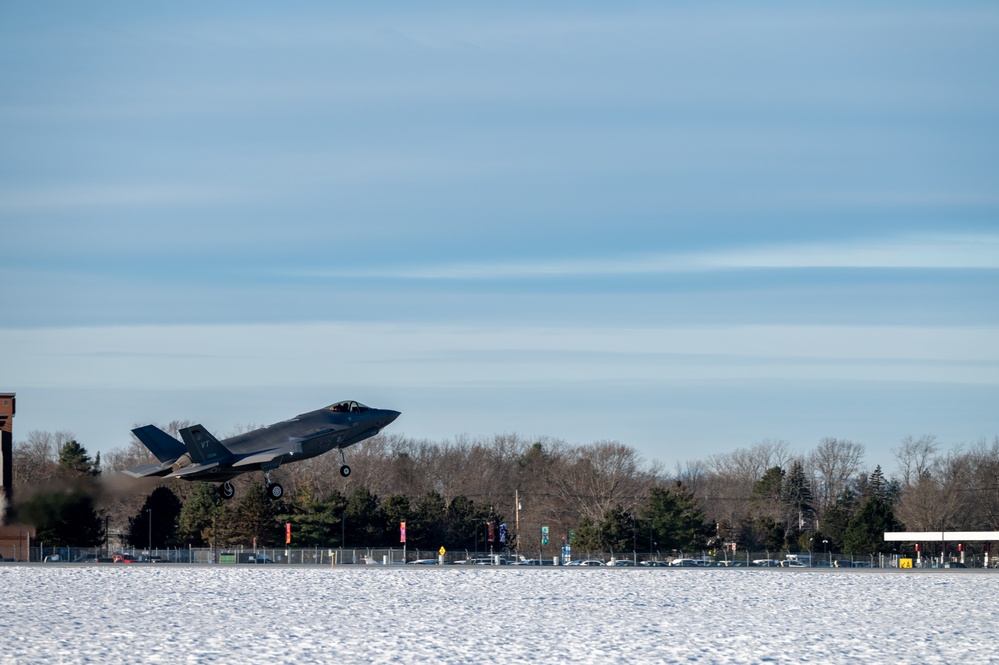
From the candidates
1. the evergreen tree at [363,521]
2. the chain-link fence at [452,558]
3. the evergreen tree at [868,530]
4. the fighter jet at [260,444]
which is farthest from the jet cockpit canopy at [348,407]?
the evergreen tree at [868,530]

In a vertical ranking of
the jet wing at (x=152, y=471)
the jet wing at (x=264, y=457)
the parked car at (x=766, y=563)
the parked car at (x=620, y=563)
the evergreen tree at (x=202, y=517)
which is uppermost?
the jet wing at (x=264, y=457)

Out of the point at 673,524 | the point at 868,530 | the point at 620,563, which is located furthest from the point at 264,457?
the point at 868,530

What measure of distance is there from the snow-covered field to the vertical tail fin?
808 centimetres

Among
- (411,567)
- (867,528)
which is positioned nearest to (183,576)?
(411,567)

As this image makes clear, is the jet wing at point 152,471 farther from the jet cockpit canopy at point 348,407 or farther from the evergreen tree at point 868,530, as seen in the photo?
the evergreen tree at point 868,530

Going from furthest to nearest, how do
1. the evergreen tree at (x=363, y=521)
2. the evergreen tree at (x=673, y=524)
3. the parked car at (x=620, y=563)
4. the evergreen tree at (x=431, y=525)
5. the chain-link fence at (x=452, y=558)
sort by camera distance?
the evergreen tree at (x=673, y=524)
the evergreen tree at (x=431, y=525)
the evergreen tree at (x=363, y=521)
the parked car at (x=620, y=563)
the chain-link fence at (x=452, y=558)

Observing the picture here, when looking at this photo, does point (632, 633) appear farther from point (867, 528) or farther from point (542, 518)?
point (542, 518)

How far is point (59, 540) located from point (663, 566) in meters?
58.2

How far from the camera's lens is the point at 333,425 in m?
85.3

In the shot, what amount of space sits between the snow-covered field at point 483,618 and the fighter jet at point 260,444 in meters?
7.41

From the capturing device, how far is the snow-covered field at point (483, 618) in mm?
55188

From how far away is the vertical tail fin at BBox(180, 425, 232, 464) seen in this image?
267 ft

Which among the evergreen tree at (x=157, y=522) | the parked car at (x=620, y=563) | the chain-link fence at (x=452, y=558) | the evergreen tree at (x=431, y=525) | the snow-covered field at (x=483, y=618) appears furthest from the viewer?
the evergreen tree at (x=431, y=525)

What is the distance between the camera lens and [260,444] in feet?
278
